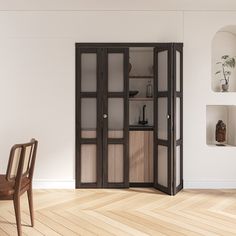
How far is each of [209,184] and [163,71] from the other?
6.00ft

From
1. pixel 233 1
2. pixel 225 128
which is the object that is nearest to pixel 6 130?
pixel 225 128

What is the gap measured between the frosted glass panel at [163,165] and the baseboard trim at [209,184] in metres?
0.40

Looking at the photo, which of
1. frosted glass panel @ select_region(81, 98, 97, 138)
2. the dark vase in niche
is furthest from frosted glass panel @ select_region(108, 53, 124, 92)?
the dark vase in niche

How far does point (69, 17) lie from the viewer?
5453 millimetres

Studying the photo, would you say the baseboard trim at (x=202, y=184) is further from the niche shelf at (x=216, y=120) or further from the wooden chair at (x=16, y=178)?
the wooden chair at (x=16, y=178)

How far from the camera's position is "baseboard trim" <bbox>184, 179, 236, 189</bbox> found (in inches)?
216

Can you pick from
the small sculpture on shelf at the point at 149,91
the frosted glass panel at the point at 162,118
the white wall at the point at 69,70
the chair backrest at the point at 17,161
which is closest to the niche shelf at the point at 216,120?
the white wall at the point at 69,70

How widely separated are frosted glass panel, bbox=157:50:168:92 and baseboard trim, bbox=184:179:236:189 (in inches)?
58.0

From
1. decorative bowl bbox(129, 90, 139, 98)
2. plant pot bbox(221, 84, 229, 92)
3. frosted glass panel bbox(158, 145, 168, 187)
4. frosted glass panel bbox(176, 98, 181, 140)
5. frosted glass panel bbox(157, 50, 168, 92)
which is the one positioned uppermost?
frosted glass panel bbox(157, 50, 168, 92)

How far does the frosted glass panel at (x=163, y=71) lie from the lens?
5188mm

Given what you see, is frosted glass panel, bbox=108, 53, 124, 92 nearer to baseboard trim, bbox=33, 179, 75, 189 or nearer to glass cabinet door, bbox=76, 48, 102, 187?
glass cabinet door, bbox=76, 48, 102, 187

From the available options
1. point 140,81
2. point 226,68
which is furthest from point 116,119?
point 226,68

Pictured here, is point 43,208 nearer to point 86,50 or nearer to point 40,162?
point 40,162

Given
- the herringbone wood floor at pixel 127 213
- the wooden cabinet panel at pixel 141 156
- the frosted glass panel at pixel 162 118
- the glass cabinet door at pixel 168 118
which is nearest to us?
the herringbone wood floor at pixel 127 213
